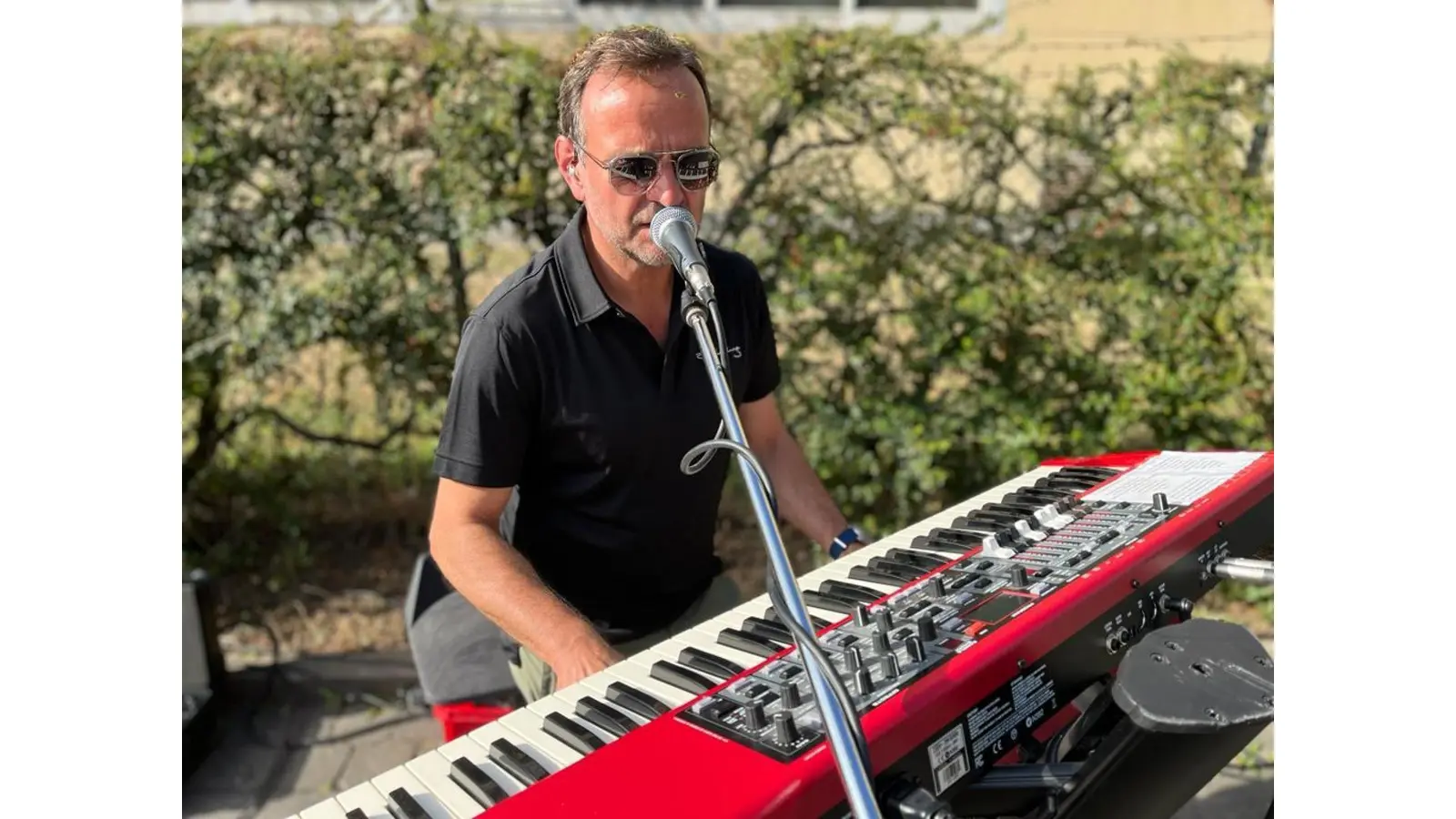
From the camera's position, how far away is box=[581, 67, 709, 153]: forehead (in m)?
1.72

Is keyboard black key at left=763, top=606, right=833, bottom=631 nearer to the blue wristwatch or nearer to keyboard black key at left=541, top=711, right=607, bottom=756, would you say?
keyboard black key at left=541, top=711, right=607, bottom=756

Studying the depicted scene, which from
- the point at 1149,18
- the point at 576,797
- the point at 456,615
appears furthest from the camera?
the point at 1149,18

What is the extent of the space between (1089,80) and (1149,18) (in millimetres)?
2257

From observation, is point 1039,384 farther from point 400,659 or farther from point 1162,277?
point 400,659

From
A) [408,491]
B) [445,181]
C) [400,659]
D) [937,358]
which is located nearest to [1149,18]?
[937,358]

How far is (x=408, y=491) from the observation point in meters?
4.09

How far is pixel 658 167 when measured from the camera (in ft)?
5.53

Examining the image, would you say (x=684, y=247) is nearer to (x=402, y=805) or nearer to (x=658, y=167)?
(x=658, y=167)

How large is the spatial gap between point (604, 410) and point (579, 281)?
253 millimetres

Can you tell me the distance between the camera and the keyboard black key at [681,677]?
134 cm

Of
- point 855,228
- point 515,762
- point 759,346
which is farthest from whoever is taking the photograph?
point 855,228

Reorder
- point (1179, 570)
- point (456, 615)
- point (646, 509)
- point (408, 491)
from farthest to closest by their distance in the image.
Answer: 1. point (408, 491)
2. point (456, 615)
3. point (646, 509)
4. point (1179, 570)

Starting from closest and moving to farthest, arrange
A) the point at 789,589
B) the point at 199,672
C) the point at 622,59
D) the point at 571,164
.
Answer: the point at 789,589
the point at 622,59
the point at 571,164
the point at 199,672

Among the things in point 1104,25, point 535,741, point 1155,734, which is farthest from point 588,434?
point 1104,25
